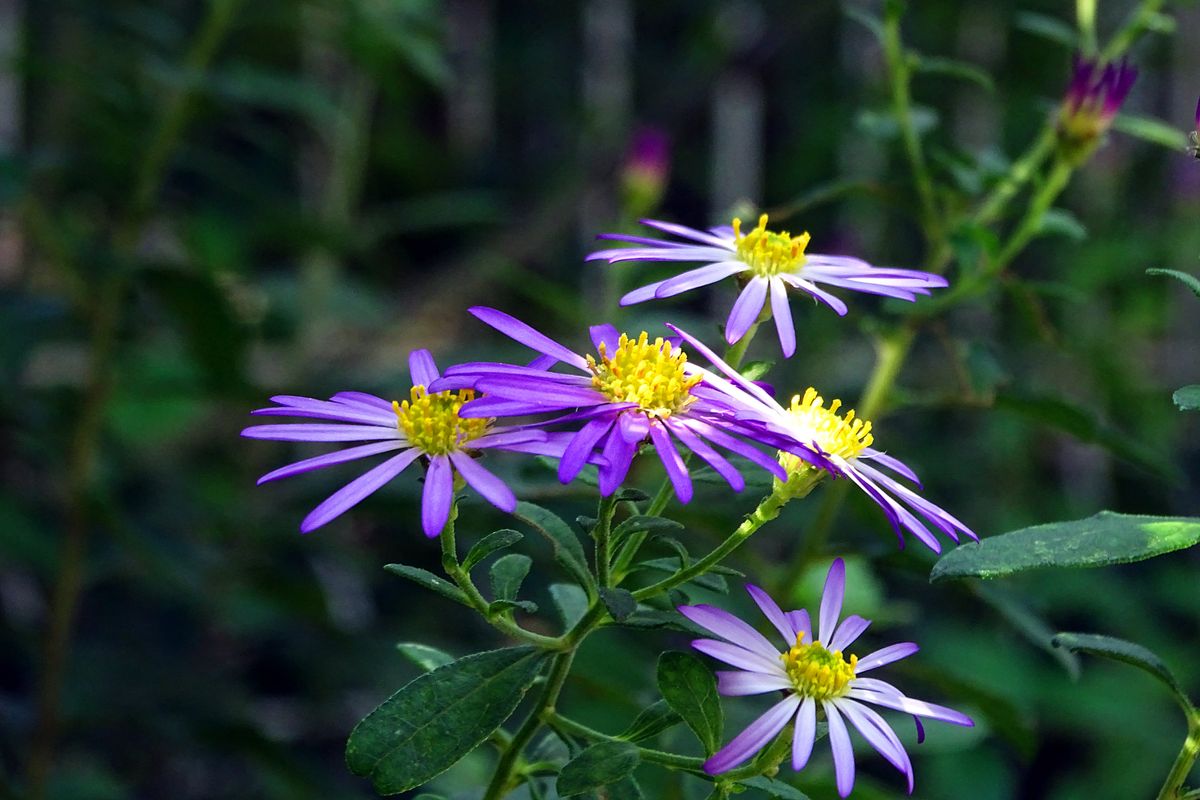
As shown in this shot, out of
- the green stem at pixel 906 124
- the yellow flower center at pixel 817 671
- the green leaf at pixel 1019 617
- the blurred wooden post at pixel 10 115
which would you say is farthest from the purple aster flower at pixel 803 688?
the blurred wooden post at pixel 10 115

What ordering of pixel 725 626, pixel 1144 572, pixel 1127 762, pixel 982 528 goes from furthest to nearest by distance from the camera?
pixel 1144 572 < pixel 982 528 < pixel 1127 762 < pixel 725 626

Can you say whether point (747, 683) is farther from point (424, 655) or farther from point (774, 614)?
point (424, 655)

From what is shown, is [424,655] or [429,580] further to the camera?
[424,655]

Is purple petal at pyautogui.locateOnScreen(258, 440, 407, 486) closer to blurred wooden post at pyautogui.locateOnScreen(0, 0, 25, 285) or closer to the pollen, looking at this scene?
the pollen

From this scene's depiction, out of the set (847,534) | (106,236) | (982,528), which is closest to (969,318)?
(982,528)

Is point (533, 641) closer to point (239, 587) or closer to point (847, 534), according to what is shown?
point (239, 587)

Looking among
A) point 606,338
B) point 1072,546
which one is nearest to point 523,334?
point 606,338

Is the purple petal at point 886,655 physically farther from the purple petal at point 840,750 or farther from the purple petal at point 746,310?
the purple petal at point 746,310
